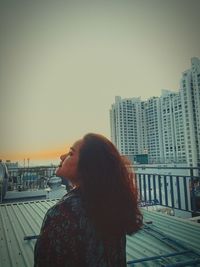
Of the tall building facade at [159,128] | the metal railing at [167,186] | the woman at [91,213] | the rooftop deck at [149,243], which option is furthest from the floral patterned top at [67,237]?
the tall building facade at [159,128]

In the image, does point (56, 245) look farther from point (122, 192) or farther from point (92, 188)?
point (122, 192)

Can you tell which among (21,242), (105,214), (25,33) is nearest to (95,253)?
(105,214)

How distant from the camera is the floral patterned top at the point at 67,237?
115cm

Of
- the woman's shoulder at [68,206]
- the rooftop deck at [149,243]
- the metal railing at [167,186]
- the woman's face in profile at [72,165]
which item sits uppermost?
the woman's face in profile at [72,165]

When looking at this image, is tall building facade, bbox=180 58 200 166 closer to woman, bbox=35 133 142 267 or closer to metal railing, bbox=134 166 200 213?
metal railing, bbox=134 166 200 213

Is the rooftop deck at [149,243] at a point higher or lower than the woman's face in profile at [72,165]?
lower

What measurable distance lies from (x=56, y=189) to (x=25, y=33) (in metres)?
20.6

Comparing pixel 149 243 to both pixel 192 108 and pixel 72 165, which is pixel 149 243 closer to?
pixel 72 165

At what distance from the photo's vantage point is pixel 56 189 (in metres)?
8.88

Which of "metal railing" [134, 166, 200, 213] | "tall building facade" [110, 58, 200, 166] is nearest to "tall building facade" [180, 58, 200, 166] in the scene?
"tall building facade" [110, 58, 200, 166]

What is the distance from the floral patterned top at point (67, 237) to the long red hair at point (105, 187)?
5cm

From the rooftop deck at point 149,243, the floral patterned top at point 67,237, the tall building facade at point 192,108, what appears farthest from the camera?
the tall building facade at point 192,108

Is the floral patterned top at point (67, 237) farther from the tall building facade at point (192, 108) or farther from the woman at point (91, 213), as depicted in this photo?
the tall building facade at point (192, 108)

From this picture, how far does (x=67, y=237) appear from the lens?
1.15m
